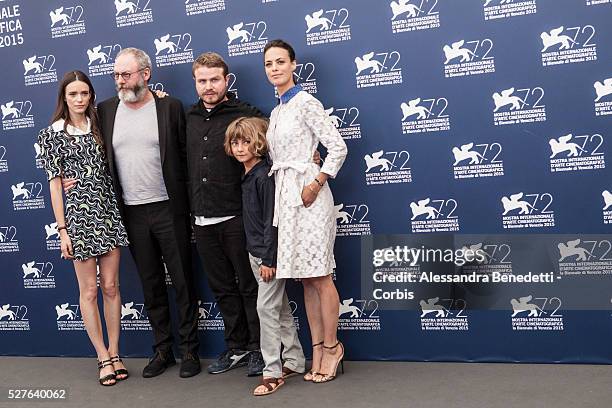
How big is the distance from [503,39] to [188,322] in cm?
243

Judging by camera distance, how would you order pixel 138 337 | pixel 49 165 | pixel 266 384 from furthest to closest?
pixel 138 337 → pixel 49 165 → pixel 266 384

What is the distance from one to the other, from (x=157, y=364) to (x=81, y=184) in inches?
45.3

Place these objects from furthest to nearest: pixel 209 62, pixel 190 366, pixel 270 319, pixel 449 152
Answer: pixel 190 366, pixel 449 152, pixel 209 62, pixel 270 319

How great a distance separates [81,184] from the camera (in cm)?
362

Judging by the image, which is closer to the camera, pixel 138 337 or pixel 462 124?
pixel 462 124

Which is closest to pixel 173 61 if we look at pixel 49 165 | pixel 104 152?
pixel 104 152

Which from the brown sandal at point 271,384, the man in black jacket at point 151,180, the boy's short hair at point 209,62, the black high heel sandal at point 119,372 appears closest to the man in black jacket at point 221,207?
→ the boy's short hair at point 209,62

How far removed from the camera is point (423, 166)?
3.68 m

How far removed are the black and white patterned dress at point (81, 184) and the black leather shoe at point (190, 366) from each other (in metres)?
0.79

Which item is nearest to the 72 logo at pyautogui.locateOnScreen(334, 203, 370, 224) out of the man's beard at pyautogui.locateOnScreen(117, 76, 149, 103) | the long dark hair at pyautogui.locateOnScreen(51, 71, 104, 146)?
the man's beard at pyautogui.locateOnScreen(117, 76, 149, 103)

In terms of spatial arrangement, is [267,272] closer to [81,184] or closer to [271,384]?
[271,384]

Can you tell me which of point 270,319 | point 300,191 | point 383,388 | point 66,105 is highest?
point 66,105

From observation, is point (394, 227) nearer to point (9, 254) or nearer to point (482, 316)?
point (482, 316)

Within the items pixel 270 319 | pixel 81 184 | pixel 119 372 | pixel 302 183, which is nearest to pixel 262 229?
pixel 302 183
